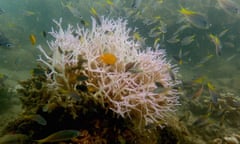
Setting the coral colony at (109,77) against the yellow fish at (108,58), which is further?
the yellow fish at (108,58)

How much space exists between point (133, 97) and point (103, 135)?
583mm

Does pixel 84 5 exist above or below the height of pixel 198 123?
above

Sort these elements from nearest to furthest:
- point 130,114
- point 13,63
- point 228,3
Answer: point 130,114 → point 228,3 → point 13,63

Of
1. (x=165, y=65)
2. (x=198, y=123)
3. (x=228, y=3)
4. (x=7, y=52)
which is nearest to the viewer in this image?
(x=165, y=65)

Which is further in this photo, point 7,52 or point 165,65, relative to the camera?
point 7,52

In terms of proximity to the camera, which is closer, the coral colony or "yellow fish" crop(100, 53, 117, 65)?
the coral colony

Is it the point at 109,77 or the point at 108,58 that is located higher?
the point at 108,58

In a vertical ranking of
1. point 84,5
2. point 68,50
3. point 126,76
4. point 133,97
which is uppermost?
point 84,5

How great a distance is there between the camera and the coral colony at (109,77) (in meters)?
3.11

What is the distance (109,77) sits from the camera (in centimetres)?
317

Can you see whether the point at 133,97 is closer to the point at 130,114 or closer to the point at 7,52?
the point at 130,114

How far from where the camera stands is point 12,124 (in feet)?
11.0

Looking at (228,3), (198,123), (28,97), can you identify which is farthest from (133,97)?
(228,3)

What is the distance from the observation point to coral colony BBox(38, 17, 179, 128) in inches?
122
